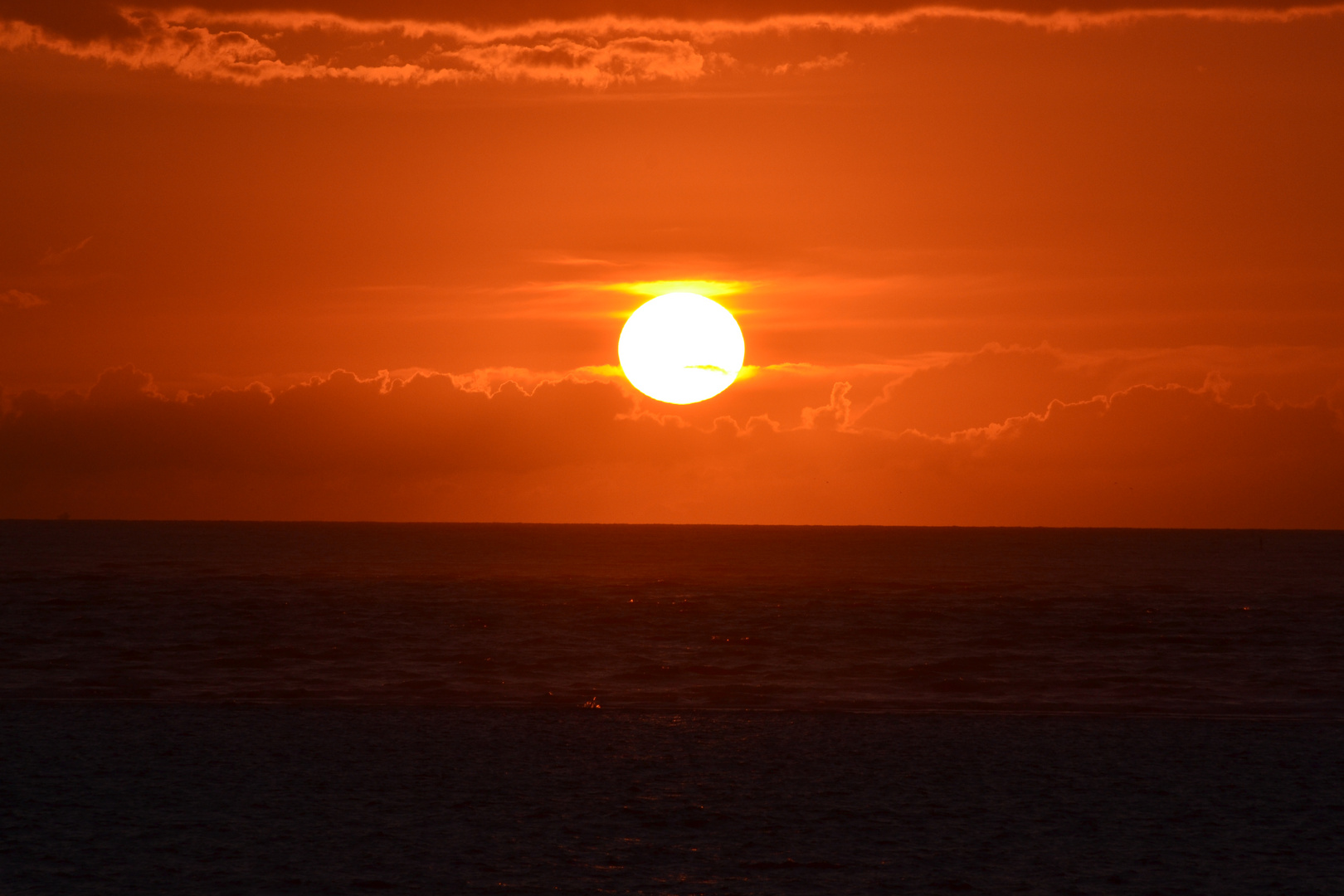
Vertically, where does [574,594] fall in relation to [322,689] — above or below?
→ above

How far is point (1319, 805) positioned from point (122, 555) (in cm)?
18998

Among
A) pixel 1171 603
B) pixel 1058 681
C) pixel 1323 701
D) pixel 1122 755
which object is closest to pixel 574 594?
pixel 1171 603

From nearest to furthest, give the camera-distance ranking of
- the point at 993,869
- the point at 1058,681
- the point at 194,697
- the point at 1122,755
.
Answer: the point at 993,869 → the point at 1122,755 → the point at 194,697 → the point at 1058,681

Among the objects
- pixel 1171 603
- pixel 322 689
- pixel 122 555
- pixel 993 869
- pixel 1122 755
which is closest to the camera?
pixel 993 869

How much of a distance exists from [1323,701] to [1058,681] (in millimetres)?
8183

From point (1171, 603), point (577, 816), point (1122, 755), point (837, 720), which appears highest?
point (1171, 603)

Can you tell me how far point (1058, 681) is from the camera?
1606 inches

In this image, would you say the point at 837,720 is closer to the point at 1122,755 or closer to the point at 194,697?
the point at 1122,755

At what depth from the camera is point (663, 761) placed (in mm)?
23328

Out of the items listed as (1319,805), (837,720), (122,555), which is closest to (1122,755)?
(1319,805)

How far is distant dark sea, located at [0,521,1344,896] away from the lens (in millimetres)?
15750

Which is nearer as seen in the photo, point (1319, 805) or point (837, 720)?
point (1319, 805)

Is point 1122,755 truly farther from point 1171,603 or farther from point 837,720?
point 1171,603

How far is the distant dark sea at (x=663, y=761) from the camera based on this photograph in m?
15.8
